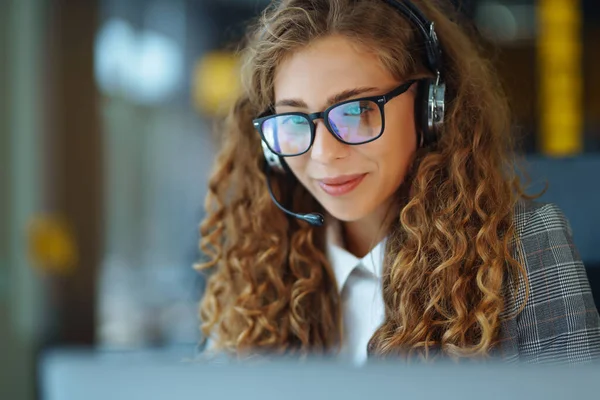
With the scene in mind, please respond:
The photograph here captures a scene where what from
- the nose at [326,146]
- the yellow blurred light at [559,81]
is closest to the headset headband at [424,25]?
the nose at [326,146]

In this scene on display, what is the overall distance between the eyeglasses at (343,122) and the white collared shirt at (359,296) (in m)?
0.24

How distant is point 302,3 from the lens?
1267 millimetres

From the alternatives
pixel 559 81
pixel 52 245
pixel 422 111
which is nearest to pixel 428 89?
pixel 422 111

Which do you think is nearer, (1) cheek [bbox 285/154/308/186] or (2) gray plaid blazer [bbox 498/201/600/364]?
(2) gray plaid blazer [bbox 498/201/600/364]

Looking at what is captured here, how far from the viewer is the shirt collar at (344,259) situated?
126 cm

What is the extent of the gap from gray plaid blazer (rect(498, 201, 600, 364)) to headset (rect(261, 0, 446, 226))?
0.82 feet

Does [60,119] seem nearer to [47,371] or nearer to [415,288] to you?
[415,288]

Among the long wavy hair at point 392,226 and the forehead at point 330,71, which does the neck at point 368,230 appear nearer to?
the long wavy hair at point 392,226

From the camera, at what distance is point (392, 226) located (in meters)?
1.27

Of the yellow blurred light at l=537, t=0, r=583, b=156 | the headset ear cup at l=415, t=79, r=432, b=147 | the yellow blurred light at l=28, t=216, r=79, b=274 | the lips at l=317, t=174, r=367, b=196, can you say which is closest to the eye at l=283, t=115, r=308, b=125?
the lips at l=317, t=174, r=367, b=196

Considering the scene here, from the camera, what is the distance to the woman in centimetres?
110

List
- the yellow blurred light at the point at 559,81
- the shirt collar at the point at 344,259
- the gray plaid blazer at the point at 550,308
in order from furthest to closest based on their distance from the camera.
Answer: the yellow blurred light at the point at 559,81, the shirt collar at the point at 344,259, the gray plaid blazer at the point at 550,308

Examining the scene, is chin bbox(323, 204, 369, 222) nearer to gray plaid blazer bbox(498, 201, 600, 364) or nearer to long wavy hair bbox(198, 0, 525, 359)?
long wavy hair bbox(198, 0, 525, 359)

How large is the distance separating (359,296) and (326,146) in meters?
0.33
